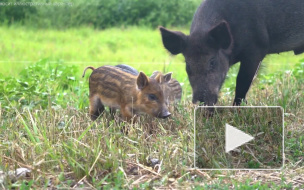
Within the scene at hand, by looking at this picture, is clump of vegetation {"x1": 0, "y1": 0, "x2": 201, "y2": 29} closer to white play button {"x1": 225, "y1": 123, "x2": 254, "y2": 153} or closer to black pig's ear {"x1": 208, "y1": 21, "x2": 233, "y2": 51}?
black pig's ear {"x1": 208, "y1": 21, "x2": 233, "y2": 51}

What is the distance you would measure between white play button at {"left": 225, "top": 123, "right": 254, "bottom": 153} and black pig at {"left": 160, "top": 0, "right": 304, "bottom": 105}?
33.6 inches

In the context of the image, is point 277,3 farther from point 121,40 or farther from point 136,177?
point 121,40

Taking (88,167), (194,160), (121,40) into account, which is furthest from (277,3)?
(121,40)

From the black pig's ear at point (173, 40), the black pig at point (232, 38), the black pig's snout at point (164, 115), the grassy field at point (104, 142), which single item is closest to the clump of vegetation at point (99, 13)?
the grassy field at point (104, 142)

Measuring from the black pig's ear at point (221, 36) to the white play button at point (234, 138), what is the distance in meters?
1.25

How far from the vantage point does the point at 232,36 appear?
5.99 metres

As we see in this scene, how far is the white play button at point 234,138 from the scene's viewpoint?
453 cm

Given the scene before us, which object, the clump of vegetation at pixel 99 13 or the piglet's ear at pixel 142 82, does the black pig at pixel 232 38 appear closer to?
the piglet's ear at pixel 142 82

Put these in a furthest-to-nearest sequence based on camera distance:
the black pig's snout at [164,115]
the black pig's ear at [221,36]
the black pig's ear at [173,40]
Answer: the black pig's ear at [173,40]
the black pig's ear at [221,36]
the black pig's snout at [164,115]

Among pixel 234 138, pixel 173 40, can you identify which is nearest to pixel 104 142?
pixel 234 138

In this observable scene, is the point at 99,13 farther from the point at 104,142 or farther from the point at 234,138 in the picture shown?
the point at 234,138

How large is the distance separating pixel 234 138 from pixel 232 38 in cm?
150

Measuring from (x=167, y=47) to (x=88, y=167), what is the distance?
2.26 m

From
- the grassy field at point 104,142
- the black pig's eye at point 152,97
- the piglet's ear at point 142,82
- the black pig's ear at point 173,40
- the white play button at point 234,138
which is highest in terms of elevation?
the black pig's ear at point 173,40
